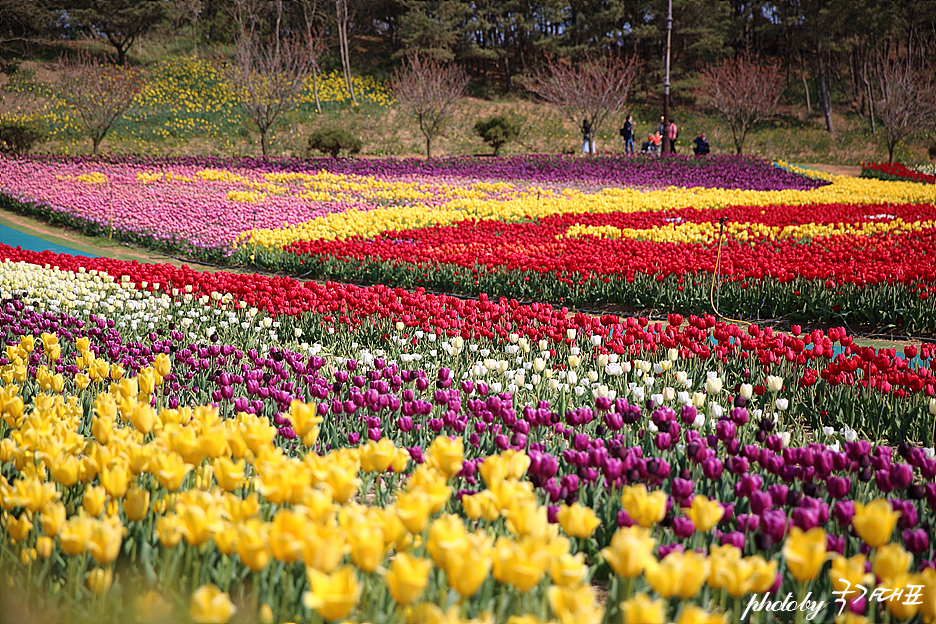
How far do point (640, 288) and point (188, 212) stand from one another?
405 inches

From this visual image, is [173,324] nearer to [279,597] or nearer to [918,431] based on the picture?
[279,597]

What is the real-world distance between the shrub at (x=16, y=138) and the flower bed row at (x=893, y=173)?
30.2m

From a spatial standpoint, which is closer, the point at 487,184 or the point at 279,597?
the point at 279,597

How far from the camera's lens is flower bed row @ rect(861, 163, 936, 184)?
23.9m

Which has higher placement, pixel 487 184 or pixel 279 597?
pixel 487 184

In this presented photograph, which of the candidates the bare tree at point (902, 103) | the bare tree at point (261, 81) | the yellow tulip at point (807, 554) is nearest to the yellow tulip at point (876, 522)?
the yellow tulip at point (807, 554)

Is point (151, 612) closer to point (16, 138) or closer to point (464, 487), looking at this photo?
point (464, 487)

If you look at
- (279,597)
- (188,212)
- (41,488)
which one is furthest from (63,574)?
(188,212)

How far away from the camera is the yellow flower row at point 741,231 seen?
10844 mm

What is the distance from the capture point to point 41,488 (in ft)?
6.11

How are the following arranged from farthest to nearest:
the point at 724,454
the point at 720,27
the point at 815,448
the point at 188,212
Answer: the point at 720,27 → the point at 188,212 → the point at 724,454 → the point at 815,448

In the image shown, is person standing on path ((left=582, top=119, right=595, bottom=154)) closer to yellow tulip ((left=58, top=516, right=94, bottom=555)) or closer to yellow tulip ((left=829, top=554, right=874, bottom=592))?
yellow tulip ((left=829, top=554, right=874, bottom=592))

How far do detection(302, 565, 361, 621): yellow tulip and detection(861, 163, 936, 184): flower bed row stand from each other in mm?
26745

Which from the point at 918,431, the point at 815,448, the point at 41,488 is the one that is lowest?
the point at 918,431
